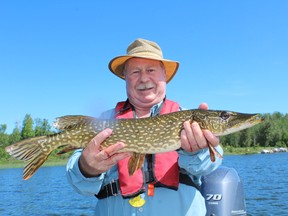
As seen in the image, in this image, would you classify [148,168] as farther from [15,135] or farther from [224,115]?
[15,135]

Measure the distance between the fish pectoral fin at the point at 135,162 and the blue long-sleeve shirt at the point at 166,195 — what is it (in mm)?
236

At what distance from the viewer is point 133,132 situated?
317 cm

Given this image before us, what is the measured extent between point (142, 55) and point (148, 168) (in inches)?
41.2

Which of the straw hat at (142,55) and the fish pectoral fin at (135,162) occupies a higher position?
the straw hat at (142,55)

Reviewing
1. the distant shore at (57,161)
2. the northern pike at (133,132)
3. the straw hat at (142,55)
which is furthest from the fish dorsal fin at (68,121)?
the distant shore at (57,161)

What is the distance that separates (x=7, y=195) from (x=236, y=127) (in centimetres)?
1750

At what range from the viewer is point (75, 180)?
3059mm

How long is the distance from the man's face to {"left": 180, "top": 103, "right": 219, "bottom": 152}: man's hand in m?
0.54

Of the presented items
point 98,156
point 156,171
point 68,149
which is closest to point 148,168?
point 156,171

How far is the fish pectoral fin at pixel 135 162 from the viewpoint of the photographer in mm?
3012

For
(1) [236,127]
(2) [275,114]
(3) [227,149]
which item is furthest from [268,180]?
(2) [275,114]

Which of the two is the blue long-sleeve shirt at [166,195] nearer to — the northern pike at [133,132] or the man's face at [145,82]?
the northern pike at [133,132]

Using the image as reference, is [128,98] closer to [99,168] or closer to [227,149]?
[99,168]

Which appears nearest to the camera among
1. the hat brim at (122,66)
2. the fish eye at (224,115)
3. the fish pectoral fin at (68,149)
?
the fish pectoral fin at (68,149)
